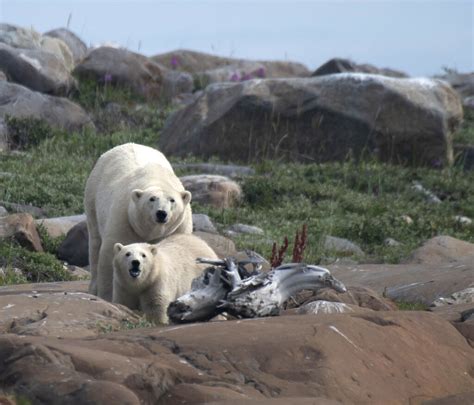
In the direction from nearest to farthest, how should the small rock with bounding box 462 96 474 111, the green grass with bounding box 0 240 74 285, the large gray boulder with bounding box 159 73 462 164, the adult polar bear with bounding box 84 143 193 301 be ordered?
the adult polar bear with bounding box 84 143 193 301 < the green grass with bounding box 0 240 74 285 < the large gray boulder with bounding box 159 73 462 164 < the small rock with bounding box 462 96 474 111

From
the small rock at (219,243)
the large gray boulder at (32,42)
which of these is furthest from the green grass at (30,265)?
the large gray boulder at (32,42)

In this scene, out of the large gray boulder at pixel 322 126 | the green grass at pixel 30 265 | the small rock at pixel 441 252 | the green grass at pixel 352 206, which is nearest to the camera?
the green grass at pixel 30 265

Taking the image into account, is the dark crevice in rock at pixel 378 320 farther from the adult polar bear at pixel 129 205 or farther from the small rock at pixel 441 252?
the small rock at pixel 441 252

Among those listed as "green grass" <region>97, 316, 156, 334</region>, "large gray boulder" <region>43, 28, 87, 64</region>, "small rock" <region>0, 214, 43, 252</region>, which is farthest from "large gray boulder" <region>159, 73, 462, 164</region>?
"green grass" <region>97, 316, 156, 334</region>

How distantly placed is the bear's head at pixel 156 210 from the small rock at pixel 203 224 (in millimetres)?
3681

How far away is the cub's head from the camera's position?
360 inches

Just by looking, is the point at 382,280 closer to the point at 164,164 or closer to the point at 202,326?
the point at 164,164

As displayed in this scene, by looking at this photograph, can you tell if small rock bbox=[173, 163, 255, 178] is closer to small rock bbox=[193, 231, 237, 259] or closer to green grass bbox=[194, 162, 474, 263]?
green grass bbox=[194, 162, 474, 263]

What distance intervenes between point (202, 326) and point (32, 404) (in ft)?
4.20

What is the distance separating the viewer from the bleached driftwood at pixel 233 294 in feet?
22.9

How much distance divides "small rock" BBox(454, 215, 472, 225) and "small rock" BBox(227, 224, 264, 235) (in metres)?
2.95

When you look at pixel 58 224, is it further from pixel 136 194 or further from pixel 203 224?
pixel 136 194

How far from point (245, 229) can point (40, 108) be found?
22.4 ft

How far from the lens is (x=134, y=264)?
815 centimetres
